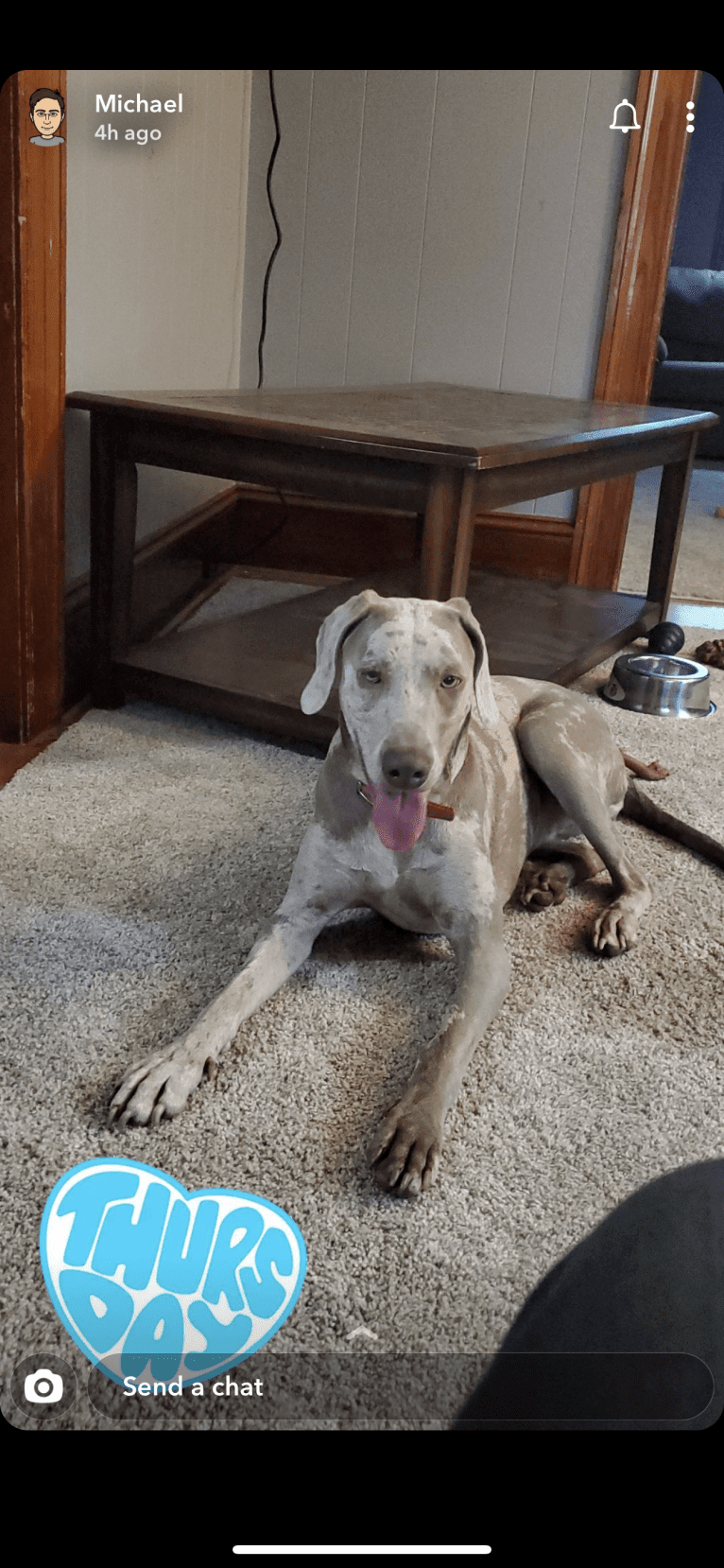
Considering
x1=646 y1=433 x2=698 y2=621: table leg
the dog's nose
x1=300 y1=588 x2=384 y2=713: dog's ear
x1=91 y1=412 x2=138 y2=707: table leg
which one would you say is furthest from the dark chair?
the dog's nose

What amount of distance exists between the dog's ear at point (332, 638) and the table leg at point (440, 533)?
0.58 m

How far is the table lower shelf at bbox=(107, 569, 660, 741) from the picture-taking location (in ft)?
7.06

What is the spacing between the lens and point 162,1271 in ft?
2.41

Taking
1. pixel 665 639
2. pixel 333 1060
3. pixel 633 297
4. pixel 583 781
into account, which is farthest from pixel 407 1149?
pixel 633 297

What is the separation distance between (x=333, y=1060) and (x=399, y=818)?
0.27 metres

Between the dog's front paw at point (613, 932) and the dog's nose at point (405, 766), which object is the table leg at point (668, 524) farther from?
the dog's nose at point (405, 766)

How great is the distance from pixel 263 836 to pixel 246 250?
154 centimetres

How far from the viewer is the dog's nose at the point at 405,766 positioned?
1.16 meters

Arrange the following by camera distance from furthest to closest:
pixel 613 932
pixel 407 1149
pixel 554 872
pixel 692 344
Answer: pixel 692 344
pixel 554 872
pixel 613 932
pixel 407 1149

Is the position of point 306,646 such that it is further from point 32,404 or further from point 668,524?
point 668,524

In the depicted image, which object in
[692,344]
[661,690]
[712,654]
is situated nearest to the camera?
[661,690]

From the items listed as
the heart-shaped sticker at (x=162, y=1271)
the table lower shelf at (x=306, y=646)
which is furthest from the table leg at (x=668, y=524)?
the heart-shaped sticker at (x=162, y=1271)
